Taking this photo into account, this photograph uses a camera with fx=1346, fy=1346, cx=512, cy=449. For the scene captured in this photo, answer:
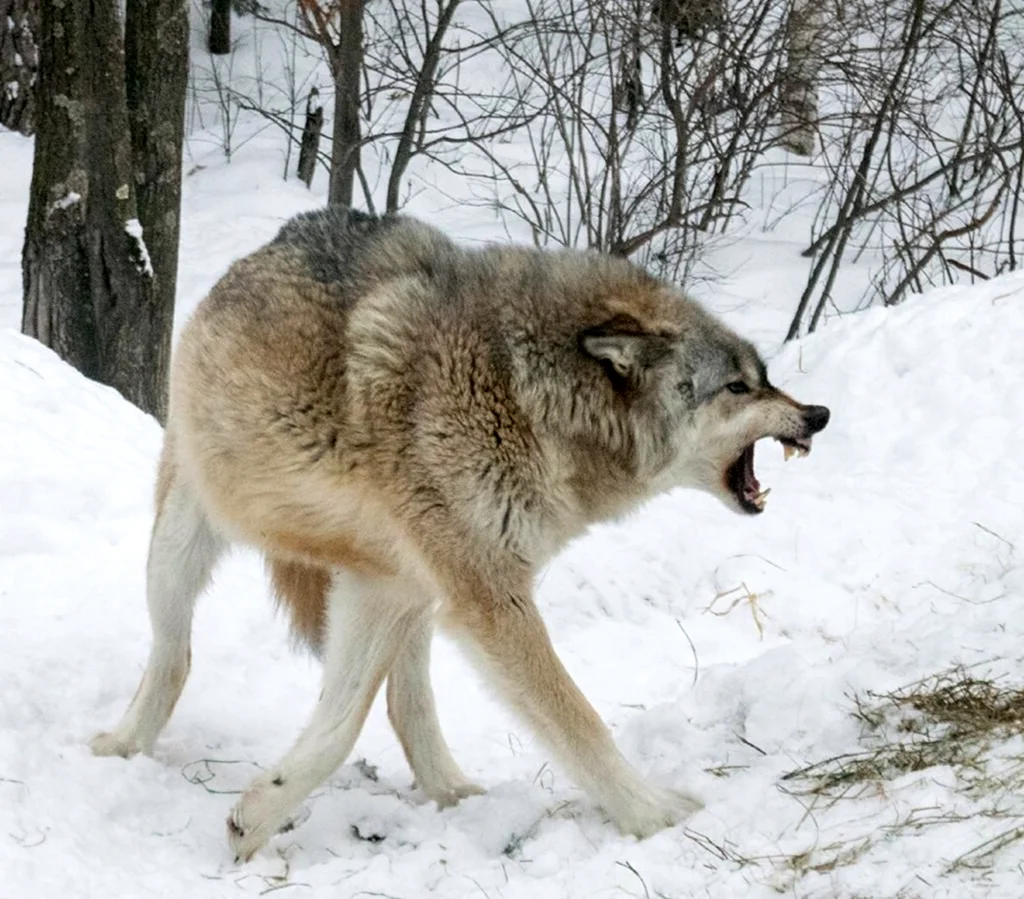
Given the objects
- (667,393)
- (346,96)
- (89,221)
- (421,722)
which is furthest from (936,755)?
(346,96)

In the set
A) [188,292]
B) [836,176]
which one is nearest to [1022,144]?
[836,176]

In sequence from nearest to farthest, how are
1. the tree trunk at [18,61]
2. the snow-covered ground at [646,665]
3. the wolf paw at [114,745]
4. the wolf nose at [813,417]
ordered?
the snow-covered ground at [646,665] → the wolf nose at [813,417] → the wolf paw at [114,745] → the tree trunk at [18,61]

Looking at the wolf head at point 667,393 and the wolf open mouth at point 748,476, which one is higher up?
the wolf head at point 667,393

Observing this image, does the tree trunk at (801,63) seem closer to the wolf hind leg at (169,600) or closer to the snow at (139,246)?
the snow at (139,246)

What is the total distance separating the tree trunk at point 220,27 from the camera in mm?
17422

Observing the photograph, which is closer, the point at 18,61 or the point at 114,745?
the point at 114,745

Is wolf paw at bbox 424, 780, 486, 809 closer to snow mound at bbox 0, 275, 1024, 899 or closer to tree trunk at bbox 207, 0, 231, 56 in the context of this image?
snow mound at bbox 0, 275, 1024, 899

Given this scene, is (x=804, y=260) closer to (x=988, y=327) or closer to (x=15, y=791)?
(x=988, y=327)

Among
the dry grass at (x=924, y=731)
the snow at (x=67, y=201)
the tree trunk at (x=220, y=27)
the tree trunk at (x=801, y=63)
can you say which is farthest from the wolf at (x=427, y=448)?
the tree trunk at (x=220, y=27)

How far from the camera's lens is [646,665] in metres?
5.85

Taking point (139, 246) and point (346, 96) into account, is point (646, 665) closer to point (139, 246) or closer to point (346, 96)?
point (139, 246)

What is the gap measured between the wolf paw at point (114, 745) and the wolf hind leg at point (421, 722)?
86 centimetres

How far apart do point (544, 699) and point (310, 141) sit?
1075 cm

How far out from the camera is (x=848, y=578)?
6590mm
